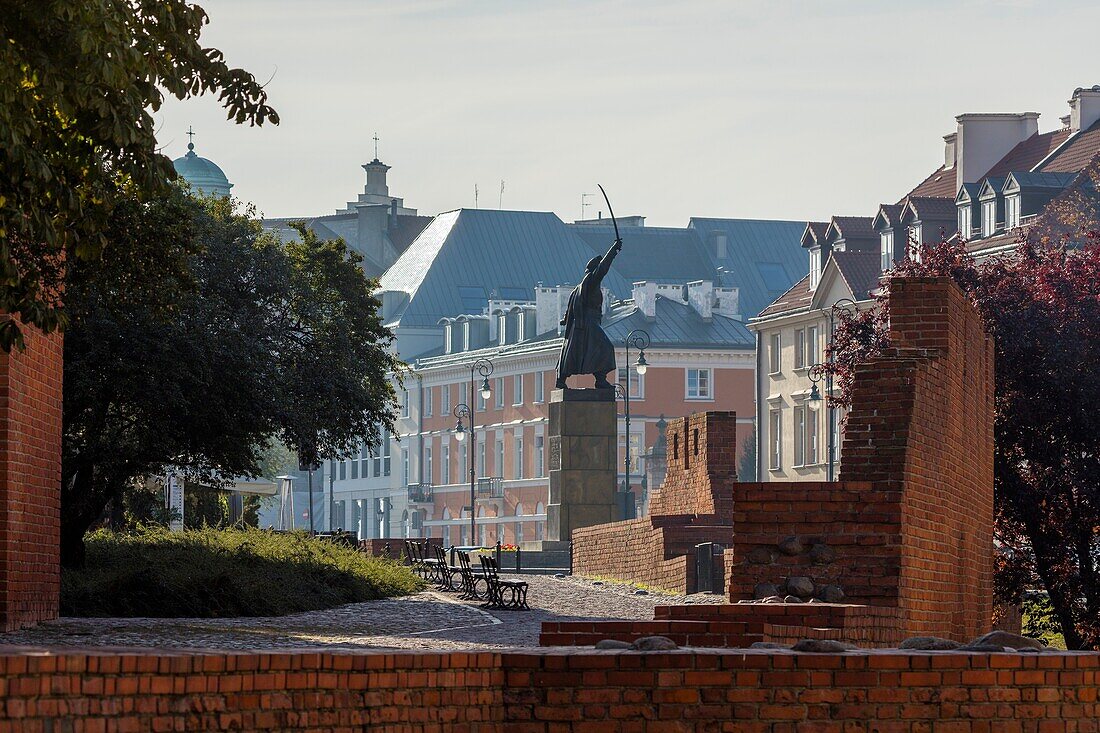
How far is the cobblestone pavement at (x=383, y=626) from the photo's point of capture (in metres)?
16.7

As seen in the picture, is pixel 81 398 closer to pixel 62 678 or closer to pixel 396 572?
pixel 396 572

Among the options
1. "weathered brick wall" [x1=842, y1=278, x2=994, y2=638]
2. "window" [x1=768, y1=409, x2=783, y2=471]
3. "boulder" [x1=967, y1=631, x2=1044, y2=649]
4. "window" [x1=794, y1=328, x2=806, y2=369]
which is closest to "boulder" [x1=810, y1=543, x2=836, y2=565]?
"weathered brick wall" [x1=842, y1=278, x2=994, y2=638]

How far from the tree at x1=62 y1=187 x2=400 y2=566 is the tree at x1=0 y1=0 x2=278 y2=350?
16.9 feet

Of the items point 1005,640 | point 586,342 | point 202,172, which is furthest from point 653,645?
point 202,172

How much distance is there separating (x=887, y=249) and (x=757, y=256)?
171 ft

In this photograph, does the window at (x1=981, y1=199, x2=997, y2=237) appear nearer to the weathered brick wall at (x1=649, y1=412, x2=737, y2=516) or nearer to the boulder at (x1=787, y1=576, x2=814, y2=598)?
the weathered brick wall at (x1=649, y1=412, x2=737, y2=516)

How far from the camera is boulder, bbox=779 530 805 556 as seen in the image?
15.1m

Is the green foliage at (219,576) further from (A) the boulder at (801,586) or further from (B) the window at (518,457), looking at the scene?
(B) the window at (518,457)

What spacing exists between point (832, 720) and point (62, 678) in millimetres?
3419

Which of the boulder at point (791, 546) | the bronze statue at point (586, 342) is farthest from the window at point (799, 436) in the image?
the boulder at point (791, 546)

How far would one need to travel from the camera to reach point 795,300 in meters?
85.2

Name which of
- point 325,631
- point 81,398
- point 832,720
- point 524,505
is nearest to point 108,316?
point 81,398

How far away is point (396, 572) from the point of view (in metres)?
31.4

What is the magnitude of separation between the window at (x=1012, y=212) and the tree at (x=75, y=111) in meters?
56.4
